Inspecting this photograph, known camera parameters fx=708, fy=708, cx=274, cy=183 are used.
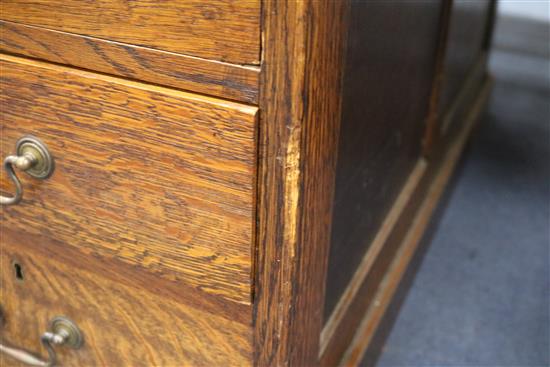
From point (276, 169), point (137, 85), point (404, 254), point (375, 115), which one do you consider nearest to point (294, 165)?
point (276, 169)

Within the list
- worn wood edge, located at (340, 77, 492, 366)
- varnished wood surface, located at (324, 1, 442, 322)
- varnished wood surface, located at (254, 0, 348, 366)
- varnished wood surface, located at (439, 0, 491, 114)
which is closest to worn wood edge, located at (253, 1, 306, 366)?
varnished wood surface, located at (254, 0, 348, 366)

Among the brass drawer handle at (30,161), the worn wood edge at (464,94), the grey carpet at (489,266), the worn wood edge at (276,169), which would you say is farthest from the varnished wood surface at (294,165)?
the worn wood edge at (464,94)

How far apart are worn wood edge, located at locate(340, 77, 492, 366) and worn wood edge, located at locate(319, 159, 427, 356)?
6 cm

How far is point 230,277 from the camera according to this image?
481mm

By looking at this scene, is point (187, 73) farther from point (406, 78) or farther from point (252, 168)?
point (406, 78)

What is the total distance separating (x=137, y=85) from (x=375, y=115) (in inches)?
10.0

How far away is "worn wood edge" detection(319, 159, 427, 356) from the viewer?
0.63 m

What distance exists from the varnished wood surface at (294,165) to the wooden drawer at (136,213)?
1 centimetres

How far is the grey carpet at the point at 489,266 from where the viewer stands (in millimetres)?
865

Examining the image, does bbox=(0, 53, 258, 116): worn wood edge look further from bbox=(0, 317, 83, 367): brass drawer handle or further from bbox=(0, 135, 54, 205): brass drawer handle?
bbox=(0, 317, 83, 367): brass drawer handle

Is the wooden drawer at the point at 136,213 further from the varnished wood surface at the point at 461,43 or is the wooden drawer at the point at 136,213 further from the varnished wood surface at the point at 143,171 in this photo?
the varnished wood surface at the point at 461,43

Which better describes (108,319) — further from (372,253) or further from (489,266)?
(489,266)

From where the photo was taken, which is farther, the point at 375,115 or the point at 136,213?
the point at 375,115

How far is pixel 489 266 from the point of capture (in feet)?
3.34
